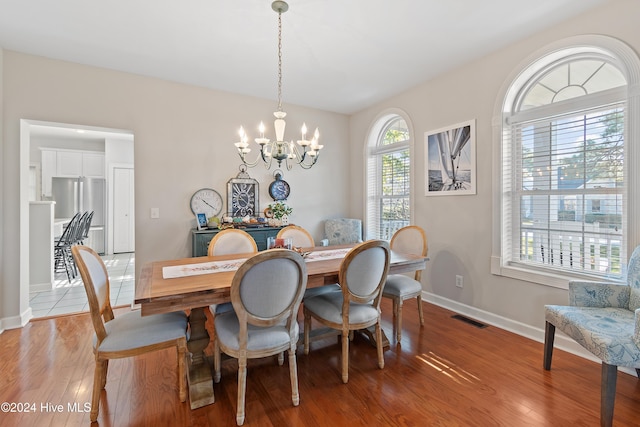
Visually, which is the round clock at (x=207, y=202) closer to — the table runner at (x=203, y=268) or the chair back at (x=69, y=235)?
the table runner at (x=203, y=268)

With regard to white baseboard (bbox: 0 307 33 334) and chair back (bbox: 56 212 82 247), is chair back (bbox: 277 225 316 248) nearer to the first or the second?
white baseboard (bbox: 0 307 33 334)

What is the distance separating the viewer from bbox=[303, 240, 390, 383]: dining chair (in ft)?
6.50

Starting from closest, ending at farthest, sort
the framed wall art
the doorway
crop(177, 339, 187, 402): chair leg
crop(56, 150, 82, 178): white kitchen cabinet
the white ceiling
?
crop(177, 339, 187, 402): chair leg < the white ceiling < the framed wall art < the doorway < crop(56, 150, 82, 178): white kitchen cabinet

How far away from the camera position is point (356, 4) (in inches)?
86.4

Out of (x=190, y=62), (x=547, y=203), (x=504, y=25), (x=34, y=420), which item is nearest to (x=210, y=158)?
(x=190, y=62)

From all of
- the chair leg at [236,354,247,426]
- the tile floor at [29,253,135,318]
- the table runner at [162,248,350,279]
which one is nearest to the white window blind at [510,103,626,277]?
the table runner at [162,248,350,279]

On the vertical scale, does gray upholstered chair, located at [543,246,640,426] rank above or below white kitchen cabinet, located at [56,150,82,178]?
below

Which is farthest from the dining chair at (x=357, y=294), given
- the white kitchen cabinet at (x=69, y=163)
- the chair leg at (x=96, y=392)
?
the white kitchen cabinet at (x=69, y=163)

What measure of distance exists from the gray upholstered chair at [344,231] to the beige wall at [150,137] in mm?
252

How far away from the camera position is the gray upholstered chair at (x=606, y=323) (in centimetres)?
158

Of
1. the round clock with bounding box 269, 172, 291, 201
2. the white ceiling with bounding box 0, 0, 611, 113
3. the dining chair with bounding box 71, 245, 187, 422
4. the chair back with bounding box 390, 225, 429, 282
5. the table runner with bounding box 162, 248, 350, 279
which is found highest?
the white ceiling with bounding box 0, 0, 611, 113

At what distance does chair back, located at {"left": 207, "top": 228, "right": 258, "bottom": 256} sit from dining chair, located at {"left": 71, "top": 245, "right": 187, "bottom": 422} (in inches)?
33.8

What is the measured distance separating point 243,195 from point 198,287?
246cm

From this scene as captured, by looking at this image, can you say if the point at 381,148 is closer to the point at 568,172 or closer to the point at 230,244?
the point at 568,172
